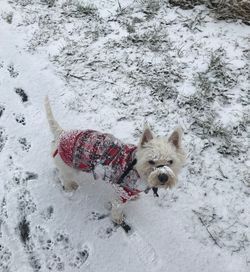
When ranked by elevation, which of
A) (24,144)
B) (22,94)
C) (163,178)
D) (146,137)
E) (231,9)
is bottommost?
(24,144)

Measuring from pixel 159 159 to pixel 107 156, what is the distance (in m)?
0.66

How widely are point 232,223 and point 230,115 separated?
1.79 metres

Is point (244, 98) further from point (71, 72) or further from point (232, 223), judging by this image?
point (71, 72)

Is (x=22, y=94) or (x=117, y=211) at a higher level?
(x=22, y=94)

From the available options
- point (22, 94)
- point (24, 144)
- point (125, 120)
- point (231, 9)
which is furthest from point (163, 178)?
point (231, 9)

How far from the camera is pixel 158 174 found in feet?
12.8

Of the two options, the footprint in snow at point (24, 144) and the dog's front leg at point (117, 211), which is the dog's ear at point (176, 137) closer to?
the dog's front leg at point (117, 211)

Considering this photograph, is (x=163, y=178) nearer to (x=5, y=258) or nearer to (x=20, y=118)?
(x=5, y=258)

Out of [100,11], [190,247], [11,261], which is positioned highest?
[100,11]

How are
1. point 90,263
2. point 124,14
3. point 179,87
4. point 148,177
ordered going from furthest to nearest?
point 124,14 → point 179,87 → point 90,263 → point 148,177

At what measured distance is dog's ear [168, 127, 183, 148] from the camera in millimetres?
4035

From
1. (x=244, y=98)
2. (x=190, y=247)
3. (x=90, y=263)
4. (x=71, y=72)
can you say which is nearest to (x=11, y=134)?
(x=71, y=72)

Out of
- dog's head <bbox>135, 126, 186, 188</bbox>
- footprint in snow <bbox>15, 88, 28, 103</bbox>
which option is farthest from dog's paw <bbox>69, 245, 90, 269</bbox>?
footprint in snow <bbox>15, 88, 28, 103</bbox>

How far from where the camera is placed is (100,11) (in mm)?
7570
